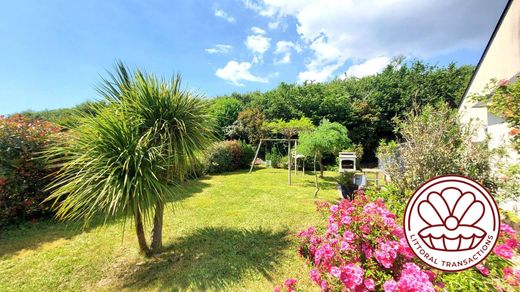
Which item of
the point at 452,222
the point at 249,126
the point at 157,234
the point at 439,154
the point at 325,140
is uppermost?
the point at 249,126

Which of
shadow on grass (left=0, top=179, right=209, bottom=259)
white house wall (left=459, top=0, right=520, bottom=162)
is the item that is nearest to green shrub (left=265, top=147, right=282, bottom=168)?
white house wall (left=459, top=0, right=520, bottom=162)

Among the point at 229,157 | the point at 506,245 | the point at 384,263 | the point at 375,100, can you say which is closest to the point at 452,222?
the point at 384,263

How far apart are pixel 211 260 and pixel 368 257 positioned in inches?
109

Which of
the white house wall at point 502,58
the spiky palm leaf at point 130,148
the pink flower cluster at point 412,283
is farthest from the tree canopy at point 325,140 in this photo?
the pink flower cluster at point 412,283

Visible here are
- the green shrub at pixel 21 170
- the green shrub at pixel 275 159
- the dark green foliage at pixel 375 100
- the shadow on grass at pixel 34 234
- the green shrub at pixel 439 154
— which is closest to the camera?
the green shrub at pixel 439 154

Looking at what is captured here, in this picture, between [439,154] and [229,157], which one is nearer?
[439,154]

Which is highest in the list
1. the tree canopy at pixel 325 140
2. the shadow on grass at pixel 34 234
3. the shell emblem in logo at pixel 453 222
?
the tree canopy at pixel 325 140

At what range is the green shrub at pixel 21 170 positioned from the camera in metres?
4.58

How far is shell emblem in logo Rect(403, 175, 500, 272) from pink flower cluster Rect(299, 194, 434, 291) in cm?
68

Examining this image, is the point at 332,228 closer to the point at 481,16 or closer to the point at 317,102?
the point at 481,16

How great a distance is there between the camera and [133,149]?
3166 mm

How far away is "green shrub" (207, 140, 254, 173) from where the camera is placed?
12.5 m

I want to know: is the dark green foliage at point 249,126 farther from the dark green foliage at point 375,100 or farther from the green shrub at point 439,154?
the green shrub at point 439,154

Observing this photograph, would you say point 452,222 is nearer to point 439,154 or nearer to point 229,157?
point 439,154
